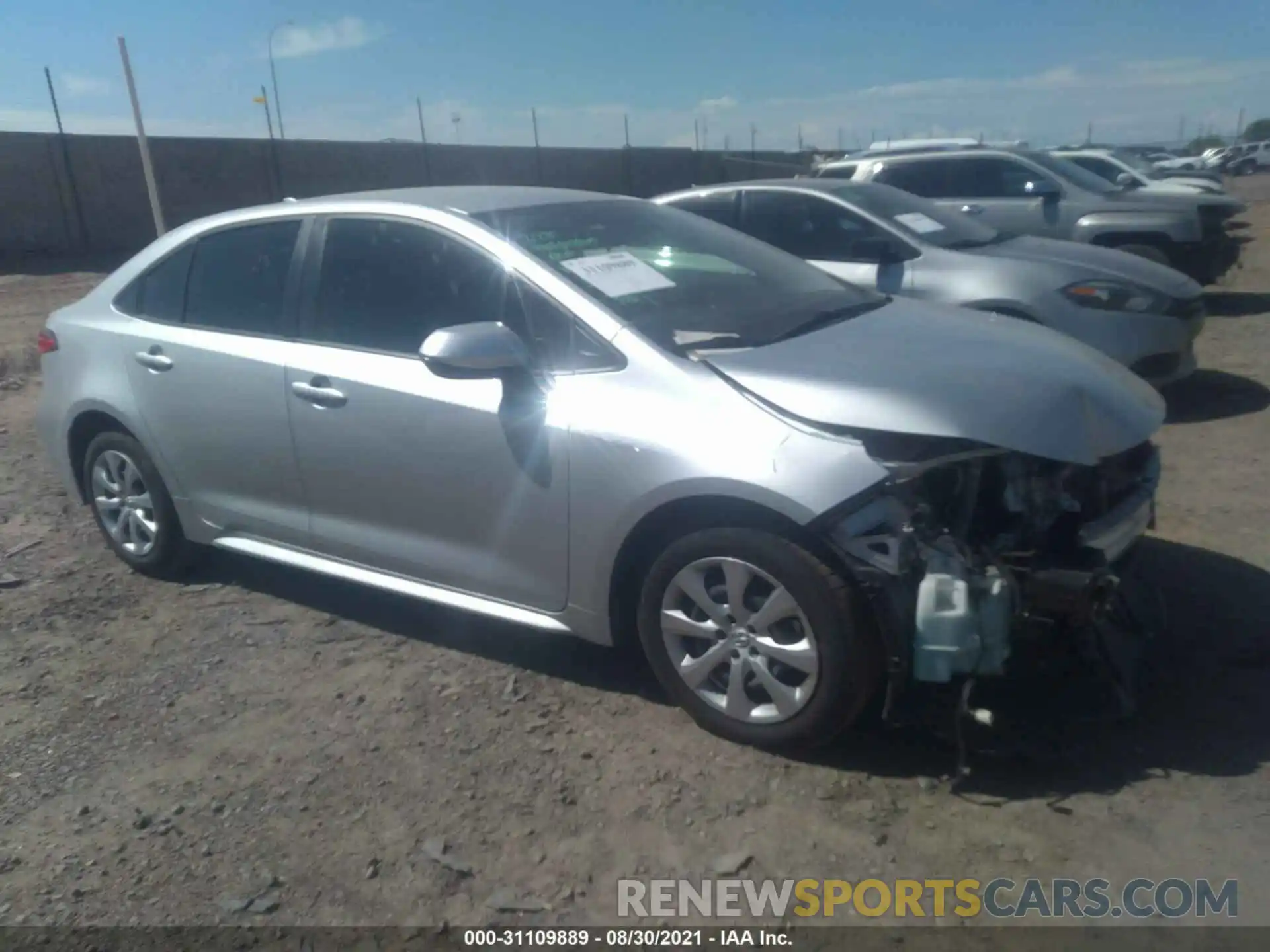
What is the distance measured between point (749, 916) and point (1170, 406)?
5.77 metres

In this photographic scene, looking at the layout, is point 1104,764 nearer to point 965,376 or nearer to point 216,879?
point 965,376

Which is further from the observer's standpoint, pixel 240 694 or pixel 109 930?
pixel 240 694

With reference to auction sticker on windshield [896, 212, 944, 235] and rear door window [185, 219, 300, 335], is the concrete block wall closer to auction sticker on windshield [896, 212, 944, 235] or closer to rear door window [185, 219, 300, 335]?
auction sticker on windshield [896, 212, 944, 235]

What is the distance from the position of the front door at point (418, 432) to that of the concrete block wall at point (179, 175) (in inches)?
626

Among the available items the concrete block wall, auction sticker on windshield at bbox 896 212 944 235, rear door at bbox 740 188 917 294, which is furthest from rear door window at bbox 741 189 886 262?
the concrete block wall

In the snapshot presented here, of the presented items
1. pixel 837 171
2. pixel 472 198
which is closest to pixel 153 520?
pixel 472 198

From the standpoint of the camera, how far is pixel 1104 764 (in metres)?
3.14

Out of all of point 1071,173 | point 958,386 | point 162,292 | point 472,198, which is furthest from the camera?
point 1071,173

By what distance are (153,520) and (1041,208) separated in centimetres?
811

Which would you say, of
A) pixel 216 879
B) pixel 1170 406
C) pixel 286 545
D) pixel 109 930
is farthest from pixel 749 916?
pixel 1170 406

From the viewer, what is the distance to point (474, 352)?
131 inches

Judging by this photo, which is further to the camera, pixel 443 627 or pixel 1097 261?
pixel 1097 261

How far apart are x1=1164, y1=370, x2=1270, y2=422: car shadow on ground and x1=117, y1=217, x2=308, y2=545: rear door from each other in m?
5.14

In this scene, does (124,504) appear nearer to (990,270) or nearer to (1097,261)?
(990,270)
